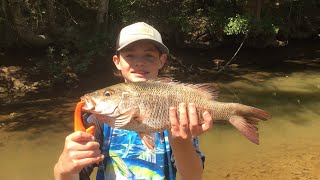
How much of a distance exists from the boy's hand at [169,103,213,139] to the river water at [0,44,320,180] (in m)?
4.25

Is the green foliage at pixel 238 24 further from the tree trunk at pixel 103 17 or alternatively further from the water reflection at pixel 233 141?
the tree trunk at pixel 103 17

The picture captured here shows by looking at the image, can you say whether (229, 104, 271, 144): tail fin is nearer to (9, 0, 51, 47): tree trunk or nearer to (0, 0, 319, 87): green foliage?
(0, 0, 319, 87): green foliage

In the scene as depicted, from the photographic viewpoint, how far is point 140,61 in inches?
98.0

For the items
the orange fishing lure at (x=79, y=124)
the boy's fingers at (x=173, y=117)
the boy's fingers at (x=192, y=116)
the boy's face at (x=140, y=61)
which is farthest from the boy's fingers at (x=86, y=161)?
the boy's face at (x=140, y=61)

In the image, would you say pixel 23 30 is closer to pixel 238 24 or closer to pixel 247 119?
pixel 238 24

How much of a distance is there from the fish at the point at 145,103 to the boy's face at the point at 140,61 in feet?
1.00

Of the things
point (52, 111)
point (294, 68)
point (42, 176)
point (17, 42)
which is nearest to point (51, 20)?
point (17, 42)

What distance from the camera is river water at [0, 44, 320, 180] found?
655 centimetres

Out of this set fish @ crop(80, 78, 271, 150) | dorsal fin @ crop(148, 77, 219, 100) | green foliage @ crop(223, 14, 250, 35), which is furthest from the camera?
green foliage @ crop(223, 14, 250, 35)

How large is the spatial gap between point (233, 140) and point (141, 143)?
225 inches

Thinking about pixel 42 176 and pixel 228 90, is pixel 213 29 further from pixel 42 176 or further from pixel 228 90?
pixel 42 176

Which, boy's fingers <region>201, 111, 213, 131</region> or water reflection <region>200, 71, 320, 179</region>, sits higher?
boy's fingers <region>201, 111, 213, 131</region>

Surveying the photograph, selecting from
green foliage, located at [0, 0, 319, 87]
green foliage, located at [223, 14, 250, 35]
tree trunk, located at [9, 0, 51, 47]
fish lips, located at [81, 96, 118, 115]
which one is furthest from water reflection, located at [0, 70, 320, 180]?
fish lips, located at [81, 96, 118, 115]

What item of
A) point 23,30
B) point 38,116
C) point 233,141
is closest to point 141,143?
point 233,141
